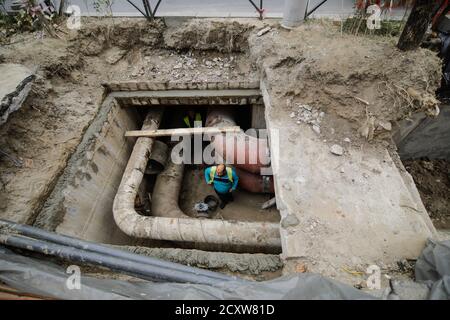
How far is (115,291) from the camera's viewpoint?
7.97ft

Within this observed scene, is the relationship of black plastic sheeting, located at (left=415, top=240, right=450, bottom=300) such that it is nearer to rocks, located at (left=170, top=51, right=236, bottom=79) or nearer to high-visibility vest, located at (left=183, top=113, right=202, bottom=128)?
rocks, located at (left=170, top=51, right=236, bottom=79)

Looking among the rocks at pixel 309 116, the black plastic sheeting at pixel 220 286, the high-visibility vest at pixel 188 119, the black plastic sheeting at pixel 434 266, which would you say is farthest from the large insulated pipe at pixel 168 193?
the black plastic sheeting at pixel 434 266

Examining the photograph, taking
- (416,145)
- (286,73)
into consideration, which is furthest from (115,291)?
(416,145)

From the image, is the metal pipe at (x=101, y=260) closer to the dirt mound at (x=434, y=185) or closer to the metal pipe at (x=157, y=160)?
the metal pipe at (x=157, y=160)

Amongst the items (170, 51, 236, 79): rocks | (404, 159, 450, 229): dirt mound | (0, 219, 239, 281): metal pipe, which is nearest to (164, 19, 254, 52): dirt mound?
(170, 51, 236, 79): rocks

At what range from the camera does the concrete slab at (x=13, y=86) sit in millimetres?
3771

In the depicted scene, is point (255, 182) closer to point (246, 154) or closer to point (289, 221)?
point (246, 154)

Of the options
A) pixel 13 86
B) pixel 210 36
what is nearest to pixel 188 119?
pixel 210 36

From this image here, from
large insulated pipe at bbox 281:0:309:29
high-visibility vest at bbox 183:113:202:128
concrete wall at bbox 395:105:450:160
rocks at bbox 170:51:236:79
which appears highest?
large insulated pipe at bbox 281:0:309:29

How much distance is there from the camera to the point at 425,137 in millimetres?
5703

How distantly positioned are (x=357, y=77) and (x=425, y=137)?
3.17 metres

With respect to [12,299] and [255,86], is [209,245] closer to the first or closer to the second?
[12,299]

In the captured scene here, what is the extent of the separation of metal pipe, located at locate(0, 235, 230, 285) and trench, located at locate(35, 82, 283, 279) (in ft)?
1.81

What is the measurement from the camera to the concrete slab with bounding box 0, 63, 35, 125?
3.77 metres
